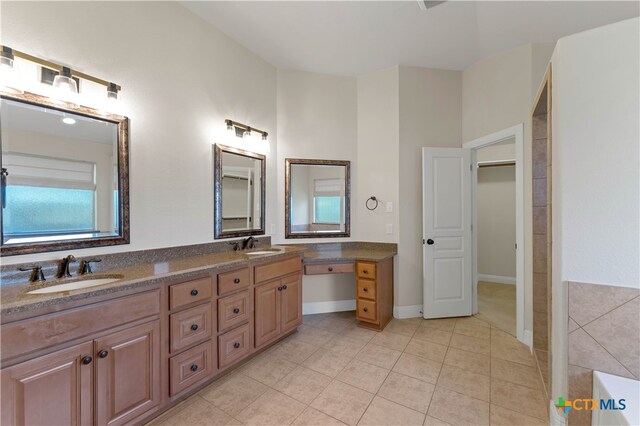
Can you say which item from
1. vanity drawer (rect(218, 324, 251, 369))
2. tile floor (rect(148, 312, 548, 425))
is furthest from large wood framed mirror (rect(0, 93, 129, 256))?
tile floor (rect(148, 312, 548, 425))

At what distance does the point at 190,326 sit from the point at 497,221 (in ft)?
16.7

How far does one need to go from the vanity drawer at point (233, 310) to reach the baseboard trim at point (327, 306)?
131cm

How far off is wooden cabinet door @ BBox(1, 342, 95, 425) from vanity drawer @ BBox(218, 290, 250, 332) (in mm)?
776

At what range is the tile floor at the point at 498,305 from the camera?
3105 mm

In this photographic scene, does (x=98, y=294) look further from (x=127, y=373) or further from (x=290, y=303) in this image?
(x=290, y=303)

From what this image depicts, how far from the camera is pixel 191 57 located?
2.37m

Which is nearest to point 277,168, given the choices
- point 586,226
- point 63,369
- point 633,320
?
point 63,369

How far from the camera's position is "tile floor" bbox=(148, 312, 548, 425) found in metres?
1.71

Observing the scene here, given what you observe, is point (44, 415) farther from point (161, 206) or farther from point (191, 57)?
point (191, 57)

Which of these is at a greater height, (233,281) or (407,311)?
(233,281)

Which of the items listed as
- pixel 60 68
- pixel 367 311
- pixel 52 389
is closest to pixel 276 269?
pixel 367 311

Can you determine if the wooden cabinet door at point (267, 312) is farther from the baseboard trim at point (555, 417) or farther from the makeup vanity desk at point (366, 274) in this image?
the baseboard trim at point (555, 417)

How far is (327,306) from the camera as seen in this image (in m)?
3.47

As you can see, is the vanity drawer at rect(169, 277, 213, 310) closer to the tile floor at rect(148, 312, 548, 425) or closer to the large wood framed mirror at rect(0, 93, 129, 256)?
the large wood framed mirror at rect(0, 93, 129, 256)
